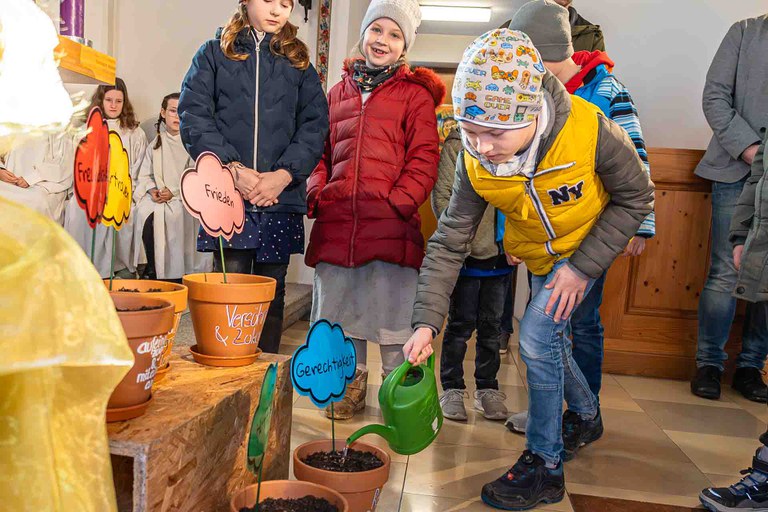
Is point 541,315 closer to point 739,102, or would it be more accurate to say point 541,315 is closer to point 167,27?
point 739,102

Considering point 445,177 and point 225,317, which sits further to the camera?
point 445,177

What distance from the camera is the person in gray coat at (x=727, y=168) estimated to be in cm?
261

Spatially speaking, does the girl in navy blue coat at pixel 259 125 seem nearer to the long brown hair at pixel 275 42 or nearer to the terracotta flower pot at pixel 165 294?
the long brown hair at pixel 275 42

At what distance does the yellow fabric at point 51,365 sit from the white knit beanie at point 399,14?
1.76 meters

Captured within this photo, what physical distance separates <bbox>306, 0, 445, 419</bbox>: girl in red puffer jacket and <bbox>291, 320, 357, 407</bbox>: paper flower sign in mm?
810

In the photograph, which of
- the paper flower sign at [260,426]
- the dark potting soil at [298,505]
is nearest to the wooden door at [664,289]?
the dark potting soil at [298,505]

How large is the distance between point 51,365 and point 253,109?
5.31 ft

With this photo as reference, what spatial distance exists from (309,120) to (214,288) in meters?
0.95

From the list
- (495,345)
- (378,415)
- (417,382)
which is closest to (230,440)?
(417,382)

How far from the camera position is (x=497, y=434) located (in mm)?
2033

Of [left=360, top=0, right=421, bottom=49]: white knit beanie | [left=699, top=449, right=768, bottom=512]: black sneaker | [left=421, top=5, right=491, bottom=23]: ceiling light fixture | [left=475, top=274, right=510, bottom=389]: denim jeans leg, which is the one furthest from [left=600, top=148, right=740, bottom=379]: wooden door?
[left=421, top=5, right=491, bottom=23]: ceiling light fixture

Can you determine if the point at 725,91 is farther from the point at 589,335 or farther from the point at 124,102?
the point at 124,102

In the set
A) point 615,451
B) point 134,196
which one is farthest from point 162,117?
point 615,451

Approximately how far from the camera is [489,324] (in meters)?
2.26
